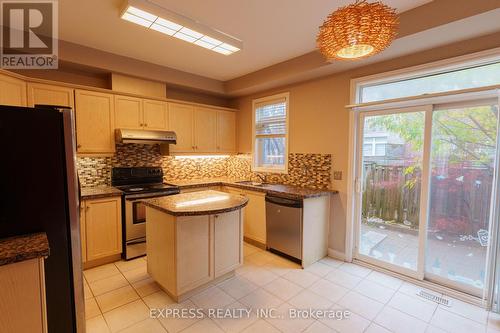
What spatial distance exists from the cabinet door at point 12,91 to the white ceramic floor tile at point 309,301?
11.6ft

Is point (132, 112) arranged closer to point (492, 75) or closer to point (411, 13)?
point (411, 13)

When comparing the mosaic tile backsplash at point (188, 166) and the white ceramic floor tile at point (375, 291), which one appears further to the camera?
the mosaic tile backsplash at point (188, 166)

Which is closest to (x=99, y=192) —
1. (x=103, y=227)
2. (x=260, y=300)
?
(x=103, y=227)

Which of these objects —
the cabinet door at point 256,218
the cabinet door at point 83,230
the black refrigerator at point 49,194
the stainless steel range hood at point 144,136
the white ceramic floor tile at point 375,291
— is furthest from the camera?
the cabinet door at point 256,218

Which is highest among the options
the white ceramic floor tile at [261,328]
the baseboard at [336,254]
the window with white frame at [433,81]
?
the window with white frame at [433,81]

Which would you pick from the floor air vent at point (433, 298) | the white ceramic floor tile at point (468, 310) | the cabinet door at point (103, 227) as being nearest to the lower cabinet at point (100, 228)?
the cabinet door at point (103, 227)

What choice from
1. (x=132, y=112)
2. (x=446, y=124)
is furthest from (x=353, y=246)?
(x=132, y=112)

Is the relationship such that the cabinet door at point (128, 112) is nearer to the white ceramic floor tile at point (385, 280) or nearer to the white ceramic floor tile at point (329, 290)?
the white ceramic floor tile at point (329, 290)

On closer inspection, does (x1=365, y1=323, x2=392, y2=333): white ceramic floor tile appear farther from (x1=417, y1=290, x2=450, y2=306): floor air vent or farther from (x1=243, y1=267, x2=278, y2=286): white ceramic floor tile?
(x1=243, y1=267, x2=278, y2=286): white ceramic floor tile

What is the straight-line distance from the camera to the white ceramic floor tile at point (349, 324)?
6.57 ft

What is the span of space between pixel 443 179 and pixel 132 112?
412cm

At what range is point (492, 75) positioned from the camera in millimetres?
2250

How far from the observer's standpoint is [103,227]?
118 inches

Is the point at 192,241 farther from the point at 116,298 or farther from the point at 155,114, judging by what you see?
the point at 155,114
